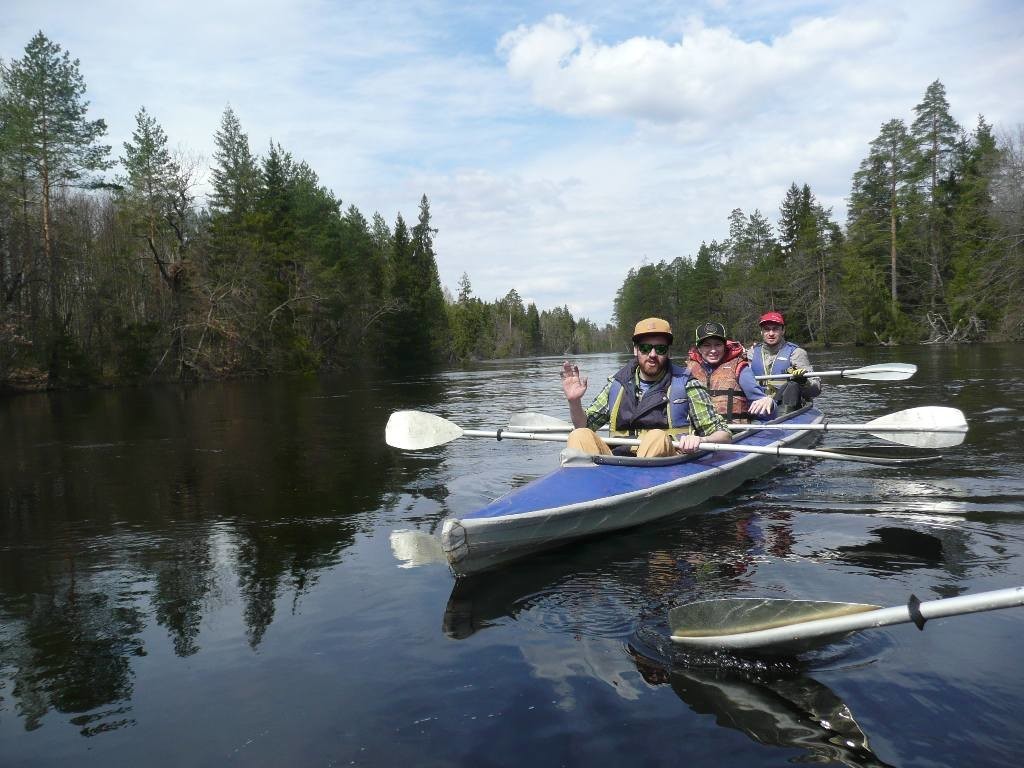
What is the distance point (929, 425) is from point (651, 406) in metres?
2.86

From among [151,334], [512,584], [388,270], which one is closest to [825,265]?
[388,270]

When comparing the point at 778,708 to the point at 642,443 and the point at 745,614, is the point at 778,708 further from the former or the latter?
the point at 642,443

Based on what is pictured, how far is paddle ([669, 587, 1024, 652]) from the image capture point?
2789 mm

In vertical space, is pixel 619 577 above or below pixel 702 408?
below

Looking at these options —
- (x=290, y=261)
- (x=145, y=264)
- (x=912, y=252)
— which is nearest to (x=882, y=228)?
(x=912, y=252)

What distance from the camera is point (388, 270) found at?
60469mm

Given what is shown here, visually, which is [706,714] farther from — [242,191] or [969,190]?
[969,190]

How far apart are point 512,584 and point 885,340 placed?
45663 mm

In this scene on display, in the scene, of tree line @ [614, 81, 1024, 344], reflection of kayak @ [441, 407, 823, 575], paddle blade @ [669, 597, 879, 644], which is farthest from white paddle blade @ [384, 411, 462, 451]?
tree line @ [614, 81, 1024, 344]

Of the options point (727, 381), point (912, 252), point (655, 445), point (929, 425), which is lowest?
point (929, 425)

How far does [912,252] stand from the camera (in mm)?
45844

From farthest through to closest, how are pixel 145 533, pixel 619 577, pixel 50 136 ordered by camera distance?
pixel 50 136, pixel 145 533, pixel 619 577

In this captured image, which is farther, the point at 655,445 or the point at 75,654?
the point at 655,445

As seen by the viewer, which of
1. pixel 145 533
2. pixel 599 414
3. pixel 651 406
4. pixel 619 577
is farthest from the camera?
pixel 599 414
